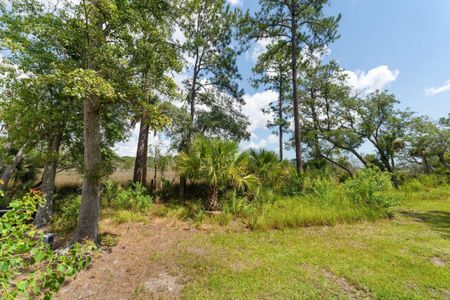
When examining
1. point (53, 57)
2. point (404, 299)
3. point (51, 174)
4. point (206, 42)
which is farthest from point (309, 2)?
point (51, 174)

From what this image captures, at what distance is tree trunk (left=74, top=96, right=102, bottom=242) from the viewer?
4684 millimetres

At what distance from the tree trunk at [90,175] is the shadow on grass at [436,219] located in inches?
322

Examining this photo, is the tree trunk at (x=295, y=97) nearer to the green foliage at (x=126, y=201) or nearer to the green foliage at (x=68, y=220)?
the green foliage at (x=126, y=201)

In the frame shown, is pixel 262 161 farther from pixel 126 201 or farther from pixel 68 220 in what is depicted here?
pixel 68 220

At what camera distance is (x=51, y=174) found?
7.18m

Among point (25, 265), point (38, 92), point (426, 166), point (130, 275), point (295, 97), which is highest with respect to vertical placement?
point (295, 97)

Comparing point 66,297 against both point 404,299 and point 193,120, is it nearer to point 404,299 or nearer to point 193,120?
point 404,299

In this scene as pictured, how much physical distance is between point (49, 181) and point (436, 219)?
12.5 metres

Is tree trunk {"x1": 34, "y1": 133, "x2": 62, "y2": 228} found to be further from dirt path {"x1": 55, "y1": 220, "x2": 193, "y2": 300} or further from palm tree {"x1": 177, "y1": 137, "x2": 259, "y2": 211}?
palm tree {"x1": 177, "y1": 137, "x2": 259, "y2": 211}

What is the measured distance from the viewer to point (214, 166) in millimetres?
7059

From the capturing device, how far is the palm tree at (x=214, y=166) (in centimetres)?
699

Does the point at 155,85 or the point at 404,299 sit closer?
the point at 404,299

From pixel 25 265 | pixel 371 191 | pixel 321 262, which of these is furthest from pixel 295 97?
pixel 25 265

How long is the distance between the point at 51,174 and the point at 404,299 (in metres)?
9.36
